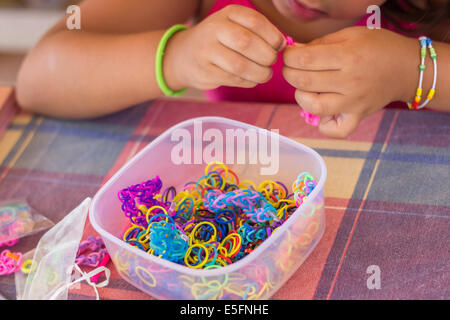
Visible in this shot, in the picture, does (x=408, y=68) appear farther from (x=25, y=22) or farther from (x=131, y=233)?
(x=25, y=22)

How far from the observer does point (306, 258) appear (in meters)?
0.59

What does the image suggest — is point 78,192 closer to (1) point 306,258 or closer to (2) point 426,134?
(1) point 306,258

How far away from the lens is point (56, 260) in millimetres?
594

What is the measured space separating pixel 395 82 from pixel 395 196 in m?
0.16

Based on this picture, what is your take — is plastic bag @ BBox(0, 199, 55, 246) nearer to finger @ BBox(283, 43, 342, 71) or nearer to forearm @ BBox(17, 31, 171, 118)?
forearm @ BBox(17, 31, 171, 118)

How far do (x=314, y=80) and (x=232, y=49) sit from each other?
0.38 feet

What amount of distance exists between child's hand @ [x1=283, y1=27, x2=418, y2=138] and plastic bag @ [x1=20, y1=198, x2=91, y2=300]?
1.05ft

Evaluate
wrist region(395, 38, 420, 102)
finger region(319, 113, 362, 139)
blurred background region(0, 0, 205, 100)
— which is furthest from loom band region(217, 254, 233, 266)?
blurred background region(0, 0, 205, 100)

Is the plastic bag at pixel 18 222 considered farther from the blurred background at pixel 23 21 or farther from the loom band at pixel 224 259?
the blurred background at pixel 23 21

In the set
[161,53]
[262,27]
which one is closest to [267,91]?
[161,53]

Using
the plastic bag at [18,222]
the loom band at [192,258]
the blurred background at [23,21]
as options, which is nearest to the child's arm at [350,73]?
the loom band at [192,258]

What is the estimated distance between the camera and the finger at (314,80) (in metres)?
0.62
